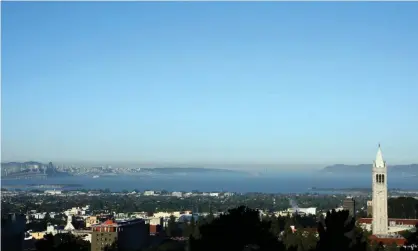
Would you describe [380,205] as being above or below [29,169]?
below

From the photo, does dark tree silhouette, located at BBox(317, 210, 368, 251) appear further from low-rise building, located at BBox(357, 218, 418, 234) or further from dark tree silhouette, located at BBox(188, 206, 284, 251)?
low-rise building, located at BBox(357, 218, 418, 234)

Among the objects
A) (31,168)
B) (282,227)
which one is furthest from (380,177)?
(31,168)

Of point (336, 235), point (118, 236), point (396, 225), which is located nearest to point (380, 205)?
point (396, 225)

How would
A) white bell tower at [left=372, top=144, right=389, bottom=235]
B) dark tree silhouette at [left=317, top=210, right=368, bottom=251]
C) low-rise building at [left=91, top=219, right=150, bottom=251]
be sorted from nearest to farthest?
dark tree silhouette at [left=317, top=210, right=368, bottom=251]
low-rise building at [left=91, top=219, right=150, bottom=251]
white bell tower at [left=372, top=144, right=389, bottom=235]

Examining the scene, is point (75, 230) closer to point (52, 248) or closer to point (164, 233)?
point (164, 233)

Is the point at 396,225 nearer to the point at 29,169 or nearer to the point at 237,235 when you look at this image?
the point at 237,235

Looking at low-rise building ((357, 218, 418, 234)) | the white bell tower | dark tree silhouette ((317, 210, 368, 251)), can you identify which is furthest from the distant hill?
dark tree silhouette ((317, 210, 368, 251))

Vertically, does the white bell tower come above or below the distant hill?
below

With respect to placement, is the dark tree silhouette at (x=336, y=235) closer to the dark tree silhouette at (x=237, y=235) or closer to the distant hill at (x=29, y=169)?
the dark tree silhouette at (x=237, y=235)
